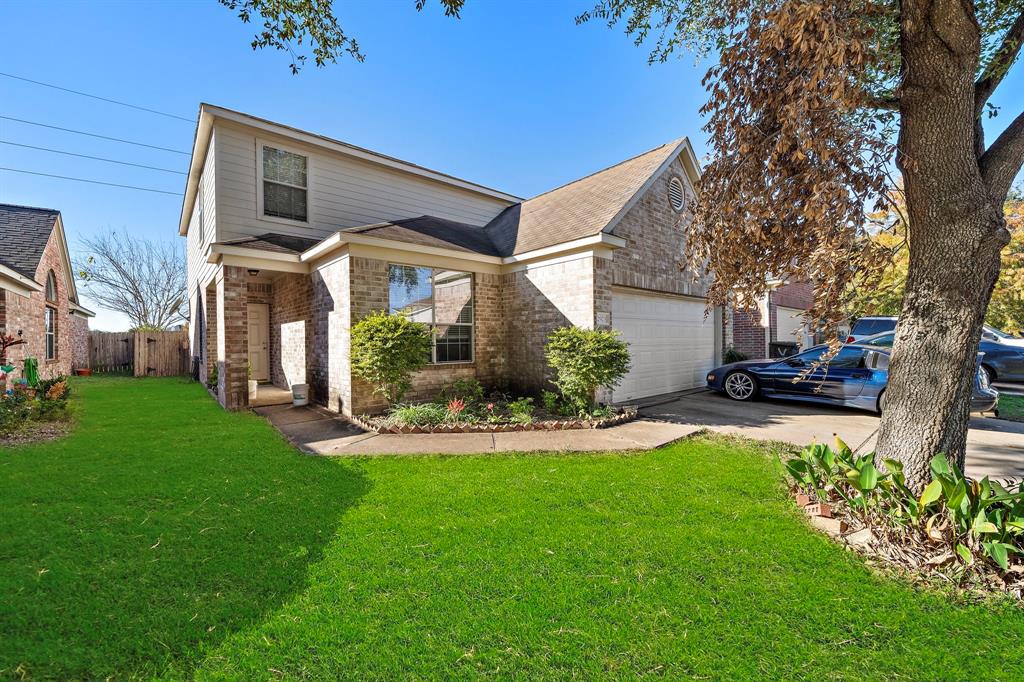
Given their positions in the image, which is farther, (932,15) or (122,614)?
(932,15)

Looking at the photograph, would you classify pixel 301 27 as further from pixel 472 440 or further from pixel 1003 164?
pixel 1003 164

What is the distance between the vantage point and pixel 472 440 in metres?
5.94

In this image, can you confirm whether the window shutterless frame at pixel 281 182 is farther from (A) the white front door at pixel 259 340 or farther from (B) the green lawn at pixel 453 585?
(B) the green lawn at pixel 453 585

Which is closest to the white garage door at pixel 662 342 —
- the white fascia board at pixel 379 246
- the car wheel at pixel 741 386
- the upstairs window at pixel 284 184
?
the car wheel at pixel 741 386

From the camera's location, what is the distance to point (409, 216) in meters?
12.1

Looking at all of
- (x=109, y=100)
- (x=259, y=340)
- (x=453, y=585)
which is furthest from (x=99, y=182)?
(x=453, y=585)

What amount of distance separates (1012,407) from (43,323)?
76.6 feet

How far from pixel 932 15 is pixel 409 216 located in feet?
36.0

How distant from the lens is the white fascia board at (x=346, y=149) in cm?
902

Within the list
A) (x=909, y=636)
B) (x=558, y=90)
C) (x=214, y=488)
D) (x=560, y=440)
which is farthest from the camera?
(x=558, y=90)

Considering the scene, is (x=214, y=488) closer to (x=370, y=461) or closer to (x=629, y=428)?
(x=370, y=461)

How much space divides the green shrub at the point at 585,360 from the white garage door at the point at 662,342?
1.51m

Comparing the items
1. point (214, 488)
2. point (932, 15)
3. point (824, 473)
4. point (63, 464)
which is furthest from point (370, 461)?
point (932, 15)

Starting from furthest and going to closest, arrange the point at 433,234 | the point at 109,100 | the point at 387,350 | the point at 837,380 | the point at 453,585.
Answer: the point at 109,100
the point at 433,234
the point at 837,380
the point at 387,350
the point at 453,585
